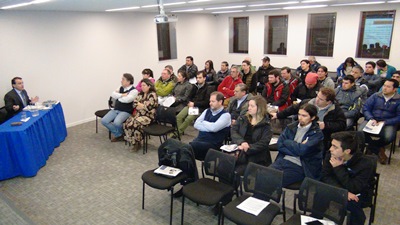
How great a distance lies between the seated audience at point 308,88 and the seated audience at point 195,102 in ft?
5.84

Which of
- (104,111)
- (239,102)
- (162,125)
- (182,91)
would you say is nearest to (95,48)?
(104,111)

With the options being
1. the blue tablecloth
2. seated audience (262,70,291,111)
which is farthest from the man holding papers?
the blue tablecloth

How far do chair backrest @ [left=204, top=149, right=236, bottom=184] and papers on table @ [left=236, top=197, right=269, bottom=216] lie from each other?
14.8 inches

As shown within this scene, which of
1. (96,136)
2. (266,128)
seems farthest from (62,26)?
(266,128)

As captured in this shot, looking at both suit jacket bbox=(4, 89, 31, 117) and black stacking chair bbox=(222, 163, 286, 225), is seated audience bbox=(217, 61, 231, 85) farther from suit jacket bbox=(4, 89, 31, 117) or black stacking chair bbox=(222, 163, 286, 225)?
black stacking chair bbox=(222, 163, 286, 225)

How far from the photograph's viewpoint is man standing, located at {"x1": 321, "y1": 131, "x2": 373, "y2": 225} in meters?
2.71

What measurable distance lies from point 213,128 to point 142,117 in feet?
6.37

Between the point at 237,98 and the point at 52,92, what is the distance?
4.39 meters

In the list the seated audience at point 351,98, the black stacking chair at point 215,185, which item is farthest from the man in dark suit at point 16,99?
the seated audience at point 351,98

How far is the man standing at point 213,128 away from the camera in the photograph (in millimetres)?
4082

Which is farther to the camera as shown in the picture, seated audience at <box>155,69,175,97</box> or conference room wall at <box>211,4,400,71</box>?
conference room wall at <box>211,4,400,71</box>

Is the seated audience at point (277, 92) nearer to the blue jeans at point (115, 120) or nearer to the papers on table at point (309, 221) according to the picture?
the blue jeans at point (115, 120)

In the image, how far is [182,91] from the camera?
20.6ft

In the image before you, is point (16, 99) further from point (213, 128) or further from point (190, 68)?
point (190, 68)
